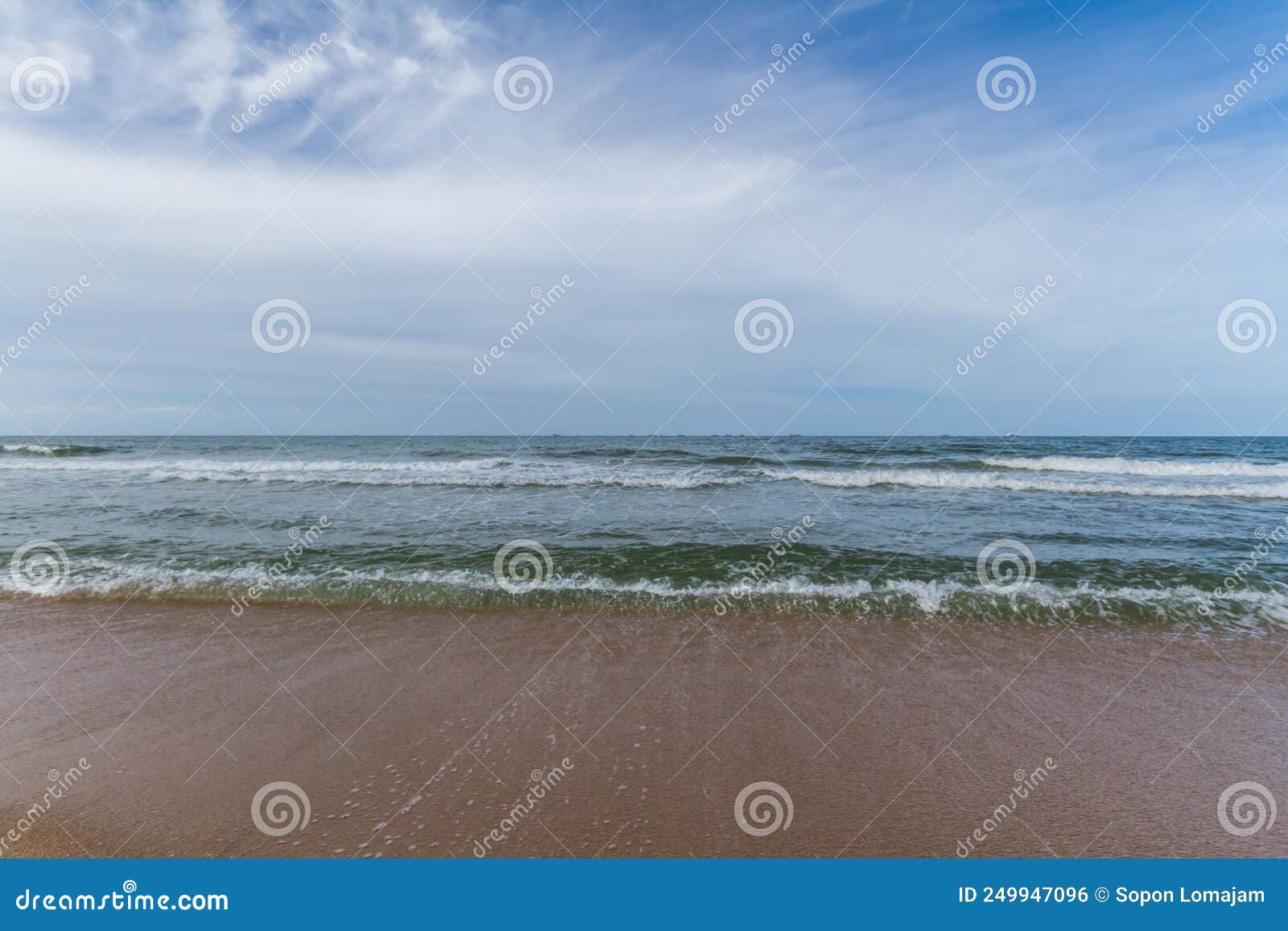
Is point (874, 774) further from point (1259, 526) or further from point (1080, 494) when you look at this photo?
point (1080, 494)

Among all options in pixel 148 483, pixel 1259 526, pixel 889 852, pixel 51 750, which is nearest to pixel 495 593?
pixel 51 750

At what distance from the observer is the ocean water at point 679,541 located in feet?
23.0

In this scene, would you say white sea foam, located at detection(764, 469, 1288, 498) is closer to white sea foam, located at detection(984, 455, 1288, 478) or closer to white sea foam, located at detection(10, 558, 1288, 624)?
white sea foam, located at detection(984, 455, 1288, 478)

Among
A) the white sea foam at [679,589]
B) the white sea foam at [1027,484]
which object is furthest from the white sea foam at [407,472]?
the white sea foam at [679,589]

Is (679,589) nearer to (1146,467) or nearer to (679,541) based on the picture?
(679,541)

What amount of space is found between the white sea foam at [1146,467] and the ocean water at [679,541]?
98cm

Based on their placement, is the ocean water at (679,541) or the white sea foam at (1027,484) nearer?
the ocean water at (679,541)

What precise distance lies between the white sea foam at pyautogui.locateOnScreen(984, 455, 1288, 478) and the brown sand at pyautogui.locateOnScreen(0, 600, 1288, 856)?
2116 centimetres

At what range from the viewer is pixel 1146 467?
78.2 ft

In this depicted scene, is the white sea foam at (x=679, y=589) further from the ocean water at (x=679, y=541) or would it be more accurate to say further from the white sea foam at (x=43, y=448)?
the white sea foam at (x=43, y=448)

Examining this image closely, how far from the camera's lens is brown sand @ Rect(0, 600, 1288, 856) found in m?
3.25

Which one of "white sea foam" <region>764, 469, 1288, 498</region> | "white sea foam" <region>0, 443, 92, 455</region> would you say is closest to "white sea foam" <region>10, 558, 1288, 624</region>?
"white sea foam" <region>764, 469, 1288, 498</region>

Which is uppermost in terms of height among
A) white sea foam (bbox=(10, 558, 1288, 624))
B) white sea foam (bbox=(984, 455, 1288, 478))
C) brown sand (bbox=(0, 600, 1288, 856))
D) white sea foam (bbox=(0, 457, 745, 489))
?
white sea foam (bbox=(984, 455, 1288, 478))

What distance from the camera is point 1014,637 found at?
5965mm
